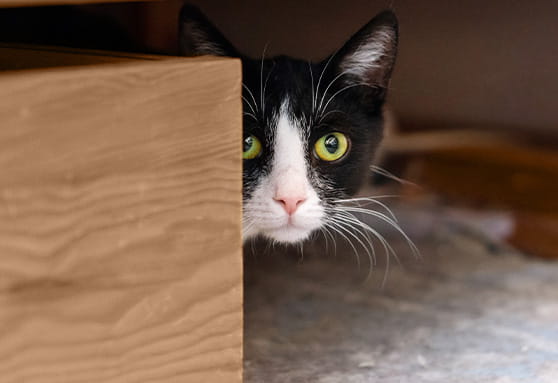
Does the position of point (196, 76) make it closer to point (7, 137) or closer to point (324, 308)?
point (7, 137)

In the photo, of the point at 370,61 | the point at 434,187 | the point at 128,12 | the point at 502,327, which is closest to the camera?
the point at 370,61

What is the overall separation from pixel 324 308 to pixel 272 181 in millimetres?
390

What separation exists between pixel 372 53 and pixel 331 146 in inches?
5.5

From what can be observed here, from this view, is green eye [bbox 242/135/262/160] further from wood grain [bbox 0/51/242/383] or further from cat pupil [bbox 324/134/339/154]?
wood grain [bbox 0/51/242/383]

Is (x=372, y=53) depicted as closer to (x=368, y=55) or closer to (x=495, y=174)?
(x=368, y=55)

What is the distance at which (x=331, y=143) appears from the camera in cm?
105

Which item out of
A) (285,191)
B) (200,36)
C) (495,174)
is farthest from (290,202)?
(495,174)

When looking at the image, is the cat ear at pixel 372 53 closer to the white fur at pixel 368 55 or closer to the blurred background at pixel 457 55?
the white fur at pixel 368 55

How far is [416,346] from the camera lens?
1127 mm

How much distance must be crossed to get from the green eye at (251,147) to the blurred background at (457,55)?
0.74ft

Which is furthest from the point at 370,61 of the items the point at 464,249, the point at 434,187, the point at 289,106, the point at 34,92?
the point at 434,187

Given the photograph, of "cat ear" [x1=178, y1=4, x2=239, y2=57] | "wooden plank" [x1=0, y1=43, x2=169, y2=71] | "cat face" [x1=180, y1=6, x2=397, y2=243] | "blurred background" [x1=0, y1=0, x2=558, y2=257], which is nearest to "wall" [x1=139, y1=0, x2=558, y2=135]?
"blurred background" [x1=0, y1=0, x2=558, y2=257]

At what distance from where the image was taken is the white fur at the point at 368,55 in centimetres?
105

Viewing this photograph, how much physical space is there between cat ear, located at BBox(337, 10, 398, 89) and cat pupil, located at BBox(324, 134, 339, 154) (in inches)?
3.8
